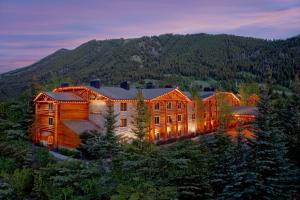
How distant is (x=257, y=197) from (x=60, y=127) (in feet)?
99.5

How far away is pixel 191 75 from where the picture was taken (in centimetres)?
19212

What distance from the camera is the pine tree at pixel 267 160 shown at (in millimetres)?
25000

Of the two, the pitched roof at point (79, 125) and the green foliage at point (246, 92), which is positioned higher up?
the green foliage at point (246, 92)

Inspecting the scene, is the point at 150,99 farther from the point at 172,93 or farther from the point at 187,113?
the point at 187,113

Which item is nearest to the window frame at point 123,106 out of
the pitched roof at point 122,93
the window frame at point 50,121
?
the pitched roof at point 122,93

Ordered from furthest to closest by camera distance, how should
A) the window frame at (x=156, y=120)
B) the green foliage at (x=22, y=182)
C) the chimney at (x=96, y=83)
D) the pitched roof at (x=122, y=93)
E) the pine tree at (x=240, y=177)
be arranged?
the window frame at (x=156, y=120)
the chimney at (x=96, y=83)
the pitched roof at (x=122, y=93)
the green foliage at (x=22, y=182)
the pine tree at (x=240, y=177)

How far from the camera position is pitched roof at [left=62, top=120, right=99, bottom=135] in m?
47.4

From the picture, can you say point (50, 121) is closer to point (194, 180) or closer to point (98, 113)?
point (98, 113)

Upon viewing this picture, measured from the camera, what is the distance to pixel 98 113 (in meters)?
51.9

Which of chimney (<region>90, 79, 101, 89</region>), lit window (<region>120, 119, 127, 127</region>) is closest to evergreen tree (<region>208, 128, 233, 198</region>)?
lit window (<region>120, 119, 127, 127</region>)

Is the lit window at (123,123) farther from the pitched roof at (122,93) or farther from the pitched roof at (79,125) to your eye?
the pitched roof at (79,125)

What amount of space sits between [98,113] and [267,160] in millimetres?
30596

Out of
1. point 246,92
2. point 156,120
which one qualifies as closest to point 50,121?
point 156,120

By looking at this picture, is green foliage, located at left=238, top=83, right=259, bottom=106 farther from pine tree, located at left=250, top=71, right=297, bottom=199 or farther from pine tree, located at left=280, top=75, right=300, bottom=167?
pine tree, located at left=250, top=71, right=297, bottom=199
